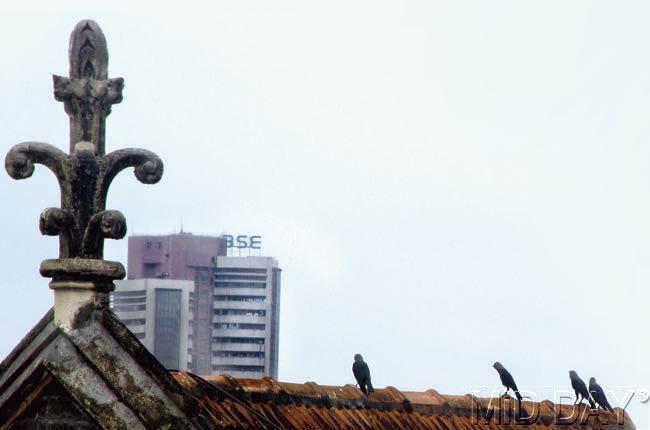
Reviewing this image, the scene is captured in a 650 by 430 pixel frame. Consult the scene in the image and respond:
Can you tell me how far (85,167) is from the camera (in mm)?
11570

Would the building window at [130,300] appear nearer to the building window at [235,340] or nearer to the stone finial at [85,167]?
the building window at [235,340]

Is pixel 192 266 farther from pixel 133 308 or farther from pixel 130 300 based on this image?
pixel 133 308

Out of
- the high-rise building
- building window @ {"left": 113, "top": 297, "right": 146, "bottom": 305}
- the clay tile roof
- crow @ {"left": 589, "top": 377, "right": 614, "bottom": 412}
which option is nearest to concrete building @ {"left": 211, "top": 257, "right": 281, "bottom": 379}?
the high-rise building

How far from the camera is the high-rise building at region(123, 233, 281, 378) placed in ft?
554

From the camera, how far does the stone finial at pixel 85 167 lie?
11406 millimetres

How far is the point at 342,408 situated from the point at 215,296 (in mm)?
174116

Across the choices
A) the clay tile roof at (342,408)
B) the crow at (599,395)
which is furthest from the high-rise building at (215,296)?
the clay tile roof at (342,408)

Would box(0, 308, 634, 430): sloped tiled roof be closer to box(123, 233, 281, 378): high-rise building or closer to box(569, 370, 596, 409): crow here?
box(569, 370, 596, 409): crow

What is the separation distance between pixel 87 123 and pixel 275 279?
18417 centimetres

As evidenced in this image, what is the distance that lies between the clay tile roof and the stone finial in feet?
4.47

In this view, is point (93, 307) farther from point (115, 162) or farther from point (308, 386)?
point (308, 386)

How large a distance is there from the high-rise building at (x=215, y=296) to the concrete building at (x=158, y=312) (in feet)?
3.53

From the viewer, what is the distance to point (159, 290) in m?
163

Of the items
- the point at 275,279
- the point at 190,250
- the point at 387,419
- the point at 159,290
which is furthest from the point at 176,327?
the point at 387,419
